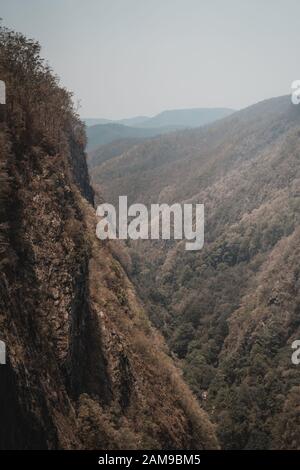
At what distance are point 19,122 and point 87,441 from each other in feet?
62.9

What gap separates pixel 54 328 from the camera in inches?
981

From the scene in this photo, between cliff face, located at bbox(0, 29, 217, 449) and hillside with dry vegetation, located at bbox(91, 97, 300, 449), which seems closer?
cliff face, located at bbox(0, 29, 217, 449)

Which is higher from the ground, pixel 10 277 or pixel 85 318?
pixel 10 277

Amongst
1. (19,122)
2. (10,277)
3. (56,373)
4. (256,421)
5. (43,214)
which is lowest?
(256,421)

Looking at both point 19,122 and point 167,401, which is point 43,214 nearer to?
point 19,122

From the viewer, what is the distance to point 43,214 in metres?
28.7

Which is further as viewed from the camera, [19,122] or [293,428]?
[293,428]

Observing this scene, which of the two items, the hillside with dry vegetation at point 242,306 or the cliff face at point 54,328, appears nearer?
the cliff face at point 54,328

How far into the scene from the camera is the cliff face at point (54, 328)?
66.8 ft

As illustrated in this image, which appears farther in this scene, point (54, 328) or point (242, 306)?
point (242, 306)

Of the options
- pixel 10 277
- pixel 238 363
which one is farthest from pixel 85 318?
pixel 238 363

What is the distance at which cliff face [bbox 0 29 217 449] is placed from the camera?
66.8 ft

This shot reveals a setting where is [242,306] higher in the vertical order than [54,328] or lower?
lower
